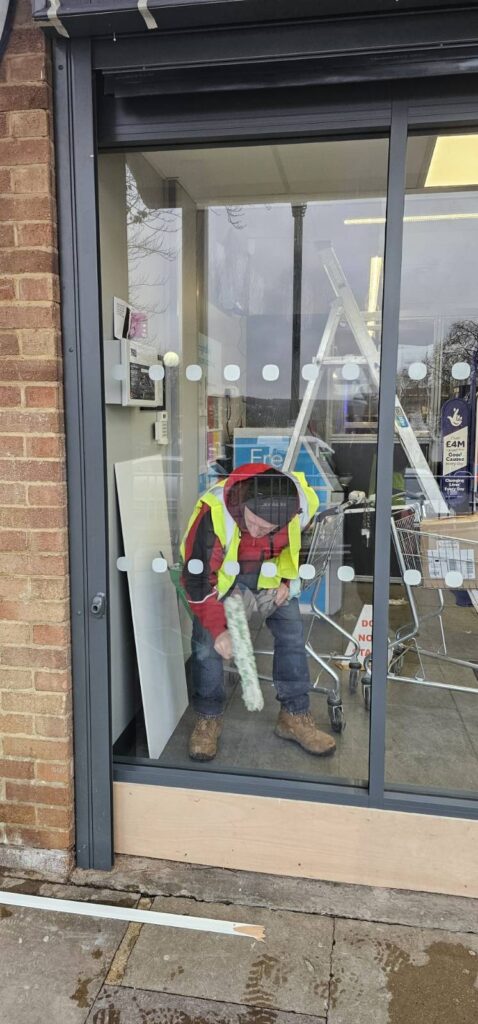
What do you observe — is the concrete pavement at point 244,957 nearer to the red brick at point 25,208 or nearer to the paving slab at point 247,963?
the paving slab at point 247,963

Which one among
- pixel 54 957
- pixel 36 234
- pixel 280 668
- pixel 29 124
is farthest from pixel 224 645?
pixel 29 124

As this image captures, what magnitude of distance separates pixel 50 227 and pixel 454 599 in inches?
95.1

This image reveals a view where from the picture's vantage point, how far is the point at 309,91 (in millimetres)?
2127

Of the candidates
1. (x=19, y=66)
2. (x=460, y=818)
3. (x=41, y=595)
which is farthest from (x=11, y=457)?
(x=460, y=818)

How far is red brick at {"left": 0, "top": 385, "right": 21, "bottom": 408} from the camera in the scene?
Result: 2199 mm

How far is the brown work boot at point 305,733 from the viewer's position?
105 inches

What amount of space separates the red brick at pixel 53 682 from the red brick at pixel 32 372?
878 mm

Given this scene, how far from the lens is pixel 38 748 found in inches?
92.9

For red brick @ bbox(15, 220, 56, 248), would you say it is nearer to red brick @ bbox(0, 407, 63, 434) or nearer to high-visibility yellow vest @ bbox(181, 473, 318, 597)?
red brick @ bbox(0, 407, 63, 434)

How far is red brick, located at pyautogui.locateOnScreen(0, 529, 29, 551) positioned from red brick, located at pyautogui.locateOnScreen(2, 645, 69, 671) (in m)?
0.37

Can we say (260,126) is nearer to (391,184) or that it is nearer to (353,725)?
(391,184)

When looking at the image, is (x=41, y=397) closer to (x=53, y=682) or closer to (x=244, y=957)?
(x=53, y=682)

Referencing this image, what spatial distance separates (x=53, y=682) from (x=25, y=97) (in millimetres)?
1990

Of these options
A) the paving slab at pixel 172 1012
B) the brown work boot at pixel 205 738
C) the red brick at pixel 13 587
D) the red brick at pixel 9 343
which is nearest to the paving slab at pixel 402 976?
the paving slab at pixel 172 1012
